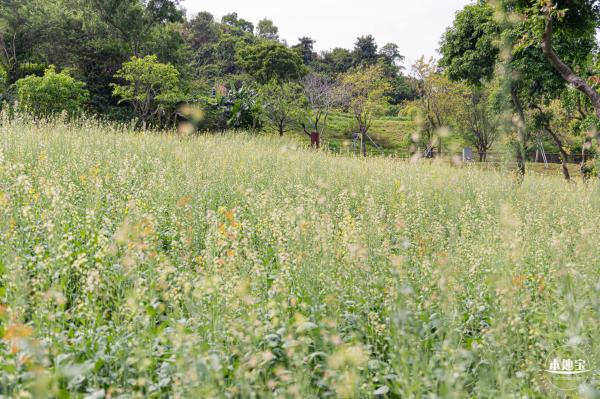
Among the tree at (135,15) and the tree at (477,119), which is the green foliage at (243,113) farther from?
the tree at (477,119)

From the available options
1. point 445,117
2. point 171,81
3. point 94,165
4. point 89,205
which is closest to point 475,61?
point 171,81

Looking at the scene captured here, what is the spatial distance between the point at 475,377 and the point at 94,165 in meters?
4.85

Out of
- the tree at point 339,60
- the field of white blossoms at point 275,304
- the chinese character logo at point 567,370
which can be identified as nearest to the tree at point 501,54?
the field of white blossoms at point 275,304

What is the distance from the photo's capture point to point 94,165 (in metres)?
5.61

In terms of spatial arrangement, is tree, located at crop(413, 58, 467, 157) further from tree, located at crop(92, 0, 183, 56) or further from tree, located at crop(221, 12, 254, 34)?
tree, located at crop(221, 12, 254, 34)

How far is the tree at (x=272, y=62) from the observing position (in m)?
27.9

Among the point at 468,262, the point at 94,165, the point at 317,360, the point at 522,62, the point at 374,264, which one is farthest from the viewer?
the point at 522,62

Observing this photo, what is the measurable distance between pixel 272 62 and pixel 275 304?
89.3ft

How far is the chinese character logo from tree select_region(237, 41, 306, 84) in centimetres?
2631

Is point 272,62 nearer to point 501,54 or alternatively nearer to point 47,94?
point 47,94

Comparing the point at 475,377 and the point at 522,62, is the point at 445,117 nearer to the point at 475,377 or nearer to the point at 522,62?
the point at 522,62

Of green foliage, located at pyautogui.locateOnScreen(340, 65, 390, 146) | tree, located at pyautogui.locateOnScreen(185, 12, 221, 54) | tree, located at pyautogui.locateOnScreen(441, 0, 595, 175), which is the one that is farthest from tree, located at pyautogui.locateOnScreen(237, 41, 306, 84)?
tree, located at pyautogui.locateOnScreen(441, 0, 595, 175)

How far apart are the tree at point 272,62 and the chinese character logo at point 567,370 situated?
26314 millimetres

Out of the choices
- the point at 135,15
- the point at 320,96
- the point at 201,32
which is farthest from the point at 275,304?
the point at 201,32
